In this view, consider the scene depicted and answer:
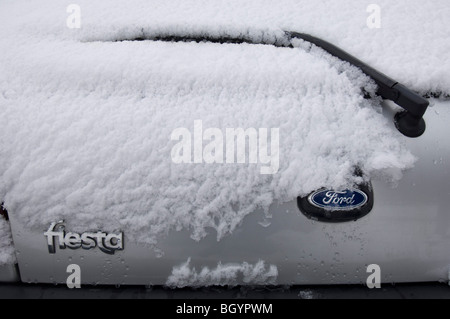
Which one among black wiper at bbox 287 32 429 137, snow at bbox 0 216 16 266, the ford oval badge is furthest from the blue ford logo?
snow at bbox 0 216 16 266

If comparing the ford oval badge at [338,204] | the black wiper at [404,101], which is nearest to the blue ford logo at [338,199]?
the ford oval badge at [338,204]

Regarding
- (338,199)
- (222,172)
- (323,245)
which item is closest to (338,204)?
(338,199)

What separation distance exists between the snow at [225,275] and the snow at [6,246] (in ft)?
1.55

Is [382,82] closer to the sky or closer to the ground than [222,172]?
closer to the sky

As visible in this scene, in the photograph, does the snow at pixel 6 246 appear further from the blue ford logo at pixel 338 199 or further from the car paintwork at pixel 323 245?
the blue ford logo at pixel 338 199

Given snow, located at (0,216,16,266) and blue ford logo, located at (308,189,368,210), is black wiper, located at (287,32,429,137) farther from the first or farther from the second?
snow, located at (0,216,16,266)

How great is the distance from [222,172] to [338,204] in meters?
0.34

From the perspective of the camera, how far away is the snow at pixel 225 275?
1257 millimetres

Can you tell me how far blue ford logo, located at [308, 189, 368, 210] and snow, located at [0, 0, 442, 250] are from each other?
0.09ft

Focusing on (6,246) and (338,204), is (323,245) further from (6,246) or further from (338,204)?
(6,246)

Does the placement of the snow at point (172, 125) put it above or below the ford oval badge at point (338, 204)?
above

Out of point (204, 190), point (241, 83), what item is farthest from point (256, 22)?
point (204, 190)

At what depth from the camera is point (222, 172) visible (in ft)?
3.91
